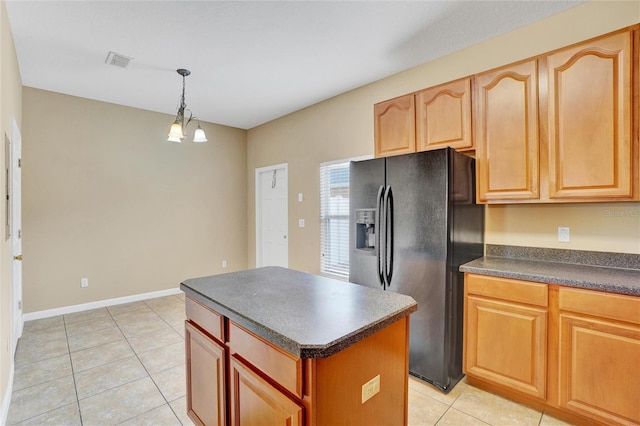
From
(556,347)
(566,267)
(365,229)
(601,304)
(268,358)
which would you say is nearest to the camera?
(268,358)

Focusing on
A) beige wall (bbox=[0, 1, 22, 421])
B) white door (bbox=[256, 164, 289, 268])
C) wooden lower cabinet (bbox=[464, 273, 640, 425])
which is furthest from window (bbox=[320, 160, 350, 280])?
beige wall (bbox=[0, 1, 22, 421])

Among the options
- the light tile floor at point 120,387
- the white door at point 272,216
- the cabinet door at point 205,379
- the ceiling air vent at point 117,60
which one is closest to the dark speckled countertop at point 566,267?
the light tile floor at point 120,387

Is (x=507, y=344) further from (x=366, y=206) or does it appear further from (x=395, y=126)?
(x=395, y=126)

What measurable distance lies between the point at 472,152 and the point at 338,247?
6.37 feet

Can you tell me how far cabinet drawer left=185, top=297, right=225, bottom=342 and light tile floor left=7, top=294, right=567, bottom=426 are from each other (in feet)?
2.57

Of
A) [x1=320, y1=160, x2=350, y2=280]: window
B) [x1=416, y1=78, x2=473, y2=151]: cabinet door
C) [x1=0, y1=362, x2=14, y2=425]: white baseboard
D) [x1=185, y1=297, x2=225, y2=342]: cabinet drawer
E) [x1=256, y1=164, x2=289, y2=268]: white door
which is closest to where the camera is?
[x1=185, y1=297, x2=225, y2=342]: cabinet drawer

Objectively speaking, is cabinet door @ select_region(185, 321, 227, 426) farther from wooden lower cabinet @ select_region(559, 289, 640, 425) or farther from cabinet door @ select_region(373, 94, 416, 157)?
cabinet door @ select_region(373, 94, 416, 157)

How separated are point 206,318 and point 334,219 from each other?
251 cm

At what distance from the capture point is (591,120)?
1902mm

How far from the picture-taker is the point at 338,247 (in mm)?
3885

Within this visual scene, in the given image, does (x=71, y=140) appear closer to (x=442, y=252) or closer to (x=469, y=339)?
(x=442, y=252)

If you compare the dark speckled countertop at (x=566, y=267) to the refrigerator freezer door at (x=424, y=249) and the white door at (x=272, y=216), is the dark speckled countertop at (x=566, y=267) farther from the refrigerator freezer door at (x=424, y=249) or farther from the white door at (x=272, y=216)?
the white door at (x=272, y=216)

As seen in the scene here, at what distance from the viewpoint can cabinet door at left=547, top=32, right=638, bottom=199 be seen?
180cm

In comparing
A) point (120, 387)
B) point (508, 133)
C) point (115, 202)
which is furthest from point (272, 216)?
point (508, 133)
